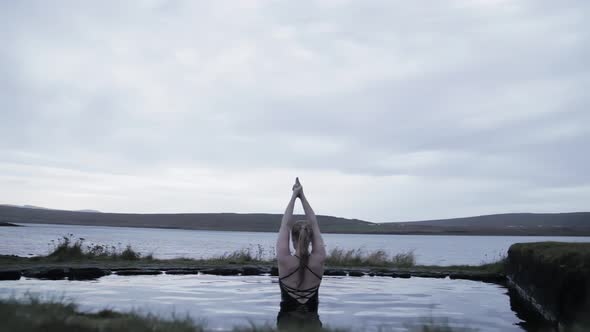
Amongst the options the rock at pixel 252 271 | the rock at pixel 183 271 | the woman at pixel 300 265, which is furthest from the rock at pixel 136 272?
the woman at pixel 300 265

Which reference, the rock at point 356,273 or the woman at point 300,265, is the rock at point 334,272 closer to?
the rock at point 356,273

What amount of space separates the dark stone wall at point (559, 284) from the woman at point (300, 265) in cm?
356

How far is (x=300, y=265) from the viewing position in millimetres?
8078

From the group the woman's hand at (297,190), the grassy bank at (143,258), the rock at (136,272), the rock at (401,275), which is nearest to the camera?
the woman's hand at (297,190)

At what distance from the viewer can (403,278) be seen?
17.2m

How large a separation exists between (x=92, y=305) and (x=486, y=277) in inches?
476

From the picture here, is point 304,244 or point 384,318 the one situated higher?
point 304,244

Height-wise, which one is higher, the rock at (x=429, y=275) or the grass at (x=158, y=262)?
the grass at (x=158, y=262)

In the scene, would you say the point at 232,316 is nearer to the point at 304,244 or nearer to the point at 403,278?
the point at 304,244

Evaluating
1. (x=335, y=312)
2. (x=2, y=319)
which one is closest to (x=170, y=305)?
(x=335, y=312)

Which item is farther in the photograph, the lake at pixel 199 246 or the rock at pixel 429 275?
the lake at pixel 199 246

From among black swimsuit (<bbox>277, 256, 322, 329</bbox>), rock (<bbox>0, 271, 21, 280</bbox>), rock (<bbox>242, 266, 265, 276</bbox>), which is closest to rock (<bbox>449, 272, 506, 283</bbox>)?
rock (<bbox>242, 266, 265, 276</bbox>)

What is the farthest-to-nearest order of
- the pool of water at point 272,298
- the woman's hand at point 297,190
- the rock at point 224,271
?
the rock at point 224,271, the pool of water at point 272,298, the woman's hand at point 297,190

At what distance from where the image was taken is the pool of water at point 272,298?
29.9ft
